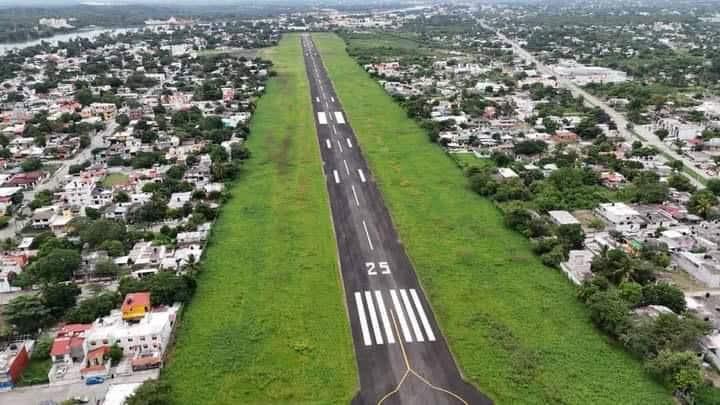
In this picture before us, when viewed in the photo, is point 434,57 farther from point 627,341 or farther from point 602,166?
point 627,341

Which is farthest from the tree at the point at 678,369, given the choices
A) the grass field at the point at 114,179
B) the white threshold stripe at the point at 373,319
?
the grass field at the point at 114,179

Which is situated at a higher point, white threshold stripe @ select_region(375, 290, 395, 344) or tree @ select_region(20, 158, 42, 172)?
tree @ select_region(20, 158, 42, 172)

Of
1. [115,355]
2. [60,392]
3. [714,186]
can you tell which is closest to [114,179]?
[115,355]

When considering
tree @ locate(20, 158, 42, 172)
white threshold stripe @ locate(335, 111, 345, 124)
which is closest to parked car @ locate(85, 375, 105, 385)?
tree @ locate(20, 158, 42, 172)

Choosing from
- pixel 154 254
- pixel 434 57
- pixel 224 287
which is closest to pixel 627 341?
pixel 224 287

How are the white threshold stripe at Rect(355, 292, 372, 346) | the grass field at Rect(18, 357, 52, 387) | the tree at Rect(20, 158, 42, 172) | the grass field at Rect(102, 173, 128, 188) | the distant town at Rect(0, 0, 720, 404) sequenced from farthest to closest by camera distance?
the tree at Rect(20, 158, 42, 172)
the grass field at Rect(102, 173, 128, 188)
the white threshold stripe at Rect(355, 292, 372, 346)
the distant town at Rect(0, 0, 720, 404)
the grass field at Rect(18, 357, 52, 387)

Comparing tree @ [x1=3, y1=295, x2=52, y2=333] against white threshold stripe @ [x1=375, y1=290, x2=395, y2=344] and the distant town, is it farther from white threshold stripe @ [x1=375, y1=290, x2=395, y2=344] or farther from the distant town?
white threshold stripe @ [x1=375, y1=290, x2=395, y2=344]
